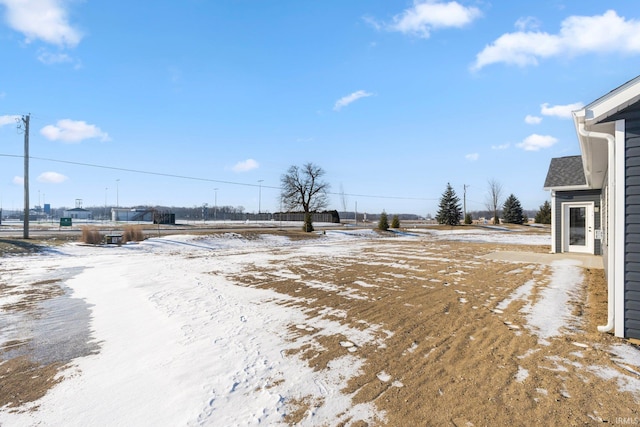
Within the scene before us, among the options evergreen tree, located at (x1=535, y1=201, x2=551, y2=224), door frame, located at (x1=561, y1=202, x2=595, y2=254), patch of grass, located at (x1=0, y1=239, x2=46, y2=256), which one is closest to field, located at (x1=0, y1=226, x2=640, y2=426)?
door frame, located at (x1=561, y1=202, x2=595, y2=254)

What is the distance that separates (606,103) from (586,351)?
3.50 metres

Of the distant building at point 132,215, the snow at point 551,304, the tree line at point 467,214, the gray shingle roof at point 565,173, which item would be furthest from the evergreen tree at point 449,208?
the distant building at point 132,215

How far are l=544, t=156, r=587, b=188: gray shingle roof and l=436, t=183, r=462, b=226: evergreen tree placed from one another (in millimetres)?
31963

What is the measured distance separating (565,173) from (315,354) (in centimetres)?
1661

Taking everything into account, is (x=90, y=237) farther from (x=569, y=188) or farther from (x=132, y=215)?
(x=132, y=215)

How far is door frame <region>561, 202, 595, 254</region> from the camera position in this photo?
46.7 ft

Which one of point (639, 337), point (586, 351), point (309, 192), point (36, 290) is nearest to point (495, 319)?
point (586, 351)

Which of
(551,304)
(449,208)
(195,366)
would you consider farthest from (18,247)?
(449,208)

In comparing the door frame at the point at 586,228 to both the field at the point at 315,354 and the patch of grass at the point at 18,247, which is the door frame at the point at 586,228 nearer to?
the field at the point at 315,354

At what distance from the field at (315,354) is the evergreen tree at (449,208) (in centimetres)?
4181

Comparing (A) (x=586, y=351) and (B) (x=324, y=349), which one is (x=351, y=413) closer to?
(B) (x=324, y=349)

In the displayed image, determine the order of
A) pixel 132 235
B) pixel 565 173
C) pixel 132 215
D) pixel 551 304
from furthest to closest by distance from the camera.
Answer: pixel 132 215 < pixel 132 235 < pixel 565 173 < pixel 551 304

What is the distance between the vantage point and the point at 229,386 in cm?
338

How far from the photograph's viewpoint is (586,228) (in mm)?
14609
